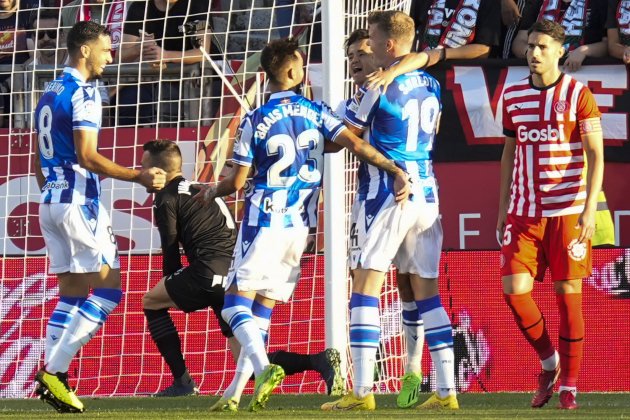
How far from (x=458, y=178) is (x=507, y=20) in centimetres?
148

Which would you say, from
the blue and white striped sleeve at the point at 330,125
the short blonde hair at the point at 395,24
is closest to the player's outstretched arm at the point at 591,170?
the short blonde hair at the point at 395,24

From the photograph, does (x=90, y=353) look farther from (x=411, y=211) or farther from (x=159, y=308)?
(x=411, y=211)

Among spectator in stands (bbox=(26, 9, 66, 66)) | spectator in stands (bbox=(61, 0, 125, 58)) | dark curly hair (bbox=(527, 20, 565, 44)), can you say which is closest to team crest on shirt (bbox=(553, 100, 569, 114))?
dark curly hair (bbox=(527, 20, 565, 44))

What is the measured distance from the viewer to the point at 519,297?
674 cm

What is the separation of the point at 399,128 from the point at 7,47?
5.25 m

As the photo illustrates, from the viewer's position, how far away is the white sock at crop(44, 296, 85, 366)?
6695mm

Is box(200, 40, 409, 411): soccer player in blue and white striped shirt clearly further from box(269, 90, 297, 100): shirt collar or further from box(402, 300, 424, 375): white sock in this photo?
box(402, 300, 424, 375): white sock

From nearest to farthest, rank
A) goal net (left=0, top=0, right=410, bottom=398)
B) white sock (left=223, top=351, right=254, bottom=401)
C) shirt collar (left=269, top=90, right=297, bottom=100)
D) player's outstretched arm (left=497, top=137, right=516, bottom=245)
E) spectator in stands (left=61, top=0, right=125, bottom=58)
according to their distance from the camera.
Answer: white sock (left=223, top=351, right=254, bottom=401) → shirt collar (left=269, top=90, right=297, bottom=100) → player's outstretched arm (left=497, top=137, right=516, bottom=245) → goal net (left=0, top=0, right=410, bottom=398) → spectator in stands (left=61, top=0, right=125, bottom=58)

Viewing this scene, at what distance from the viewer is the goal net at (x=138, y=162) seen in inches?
346

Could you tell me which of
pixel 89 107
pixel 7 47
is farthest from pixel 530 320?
pixel 7 47

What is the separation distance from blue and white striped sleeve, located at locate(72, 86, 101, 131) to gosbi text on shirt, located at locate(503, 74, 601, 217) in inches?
90.9

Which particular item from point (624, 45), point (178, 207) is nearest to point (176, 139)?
point (178, 207)

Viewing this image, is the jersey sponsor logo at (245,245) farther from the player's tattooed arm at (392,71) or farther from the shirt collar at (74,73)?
the shirt collar at (74,73)

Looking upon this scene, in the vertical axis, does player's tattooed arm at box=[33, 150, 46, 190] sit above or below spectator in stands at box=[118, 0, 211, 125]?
below
